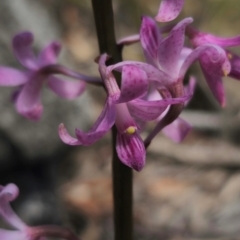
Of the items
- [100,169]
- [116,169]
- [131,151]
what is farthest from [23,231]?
[100,169]

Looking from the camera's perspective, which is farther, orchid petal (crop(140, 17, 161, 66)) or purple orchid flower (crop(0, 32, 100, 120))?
purple orchid flower (crop(0, 32, 100, 120))

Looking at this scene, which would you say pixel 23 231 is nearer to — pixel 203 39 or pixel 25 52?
pixel 25 52

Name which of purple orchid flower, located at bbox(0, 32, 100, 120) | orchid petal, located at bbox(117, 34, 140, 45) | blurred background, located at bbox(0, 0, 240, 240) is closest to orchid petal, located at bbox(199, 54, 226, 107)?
orchid petal, located at bbox(117, 34, 140, 45)

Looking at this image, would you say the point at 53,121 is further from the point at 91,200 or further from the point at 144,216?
the point at 144,216

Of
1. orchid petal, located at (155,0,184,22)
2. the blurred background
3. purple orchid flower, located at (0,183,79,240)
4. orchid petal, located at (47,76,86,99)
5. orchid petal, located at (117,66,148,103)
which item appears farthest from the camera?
the blurred background

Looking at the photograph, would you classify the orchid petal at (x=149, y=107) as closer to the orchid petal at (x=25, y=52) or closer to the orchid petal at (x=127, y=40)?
the orchid petal at (x=127, y=40)

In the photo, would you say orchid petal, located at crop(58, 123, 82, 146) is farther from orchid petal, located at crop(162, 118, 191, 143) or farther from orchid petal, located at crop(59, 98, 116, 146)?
orchid petal, located at crop(162, 118, 191, 143)

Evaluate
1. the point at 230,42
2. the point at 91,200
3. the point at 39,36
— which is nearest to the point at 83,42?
the point at 39,36
